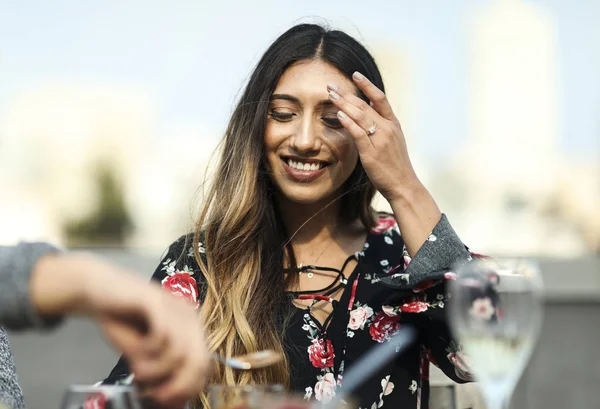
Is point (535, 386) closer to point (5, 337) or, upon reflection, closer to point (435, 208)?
point (435, 208)

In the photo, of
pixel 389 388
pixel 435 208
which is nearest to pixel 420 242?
pixel 435 208

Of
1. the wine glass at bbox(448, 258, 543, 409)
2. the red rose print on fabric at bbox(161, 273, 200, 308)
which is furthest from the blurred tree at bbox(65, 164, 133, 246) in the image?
the wine glass at bbox(448, 258, 543, 409)

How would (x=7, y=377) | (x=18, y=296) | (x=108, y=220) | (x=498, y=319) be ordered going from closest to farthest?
(x=18, y=296), (x=498, y=319), (x=7, y=377), (x=108, y=220)

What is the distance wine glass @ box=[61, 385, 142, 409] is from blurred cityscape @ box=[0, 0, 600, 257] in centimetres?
327

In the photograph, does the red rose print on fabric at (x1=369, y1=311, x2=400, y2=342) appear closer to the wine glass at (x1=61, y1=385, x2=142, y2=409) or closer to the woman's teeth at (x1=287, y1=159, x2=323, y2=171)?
the woman's teeth at (x1=287, y1=159, x2=323, y2=171)

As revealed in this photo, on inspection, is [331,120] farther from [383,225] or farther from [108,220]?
[108,220]

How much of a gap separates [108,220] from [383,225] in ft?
7.46

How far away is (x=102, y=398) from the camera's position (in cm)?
86

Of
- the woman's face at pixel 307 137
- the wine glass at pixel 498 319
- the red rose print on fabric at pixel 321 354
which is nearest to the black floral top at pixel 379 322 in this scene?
the red rose print on fabric at pixel 321 354

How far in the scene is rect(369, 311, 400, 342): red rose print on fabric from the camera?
193cm

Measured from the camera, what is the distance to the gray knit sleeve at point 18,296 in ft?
2.79

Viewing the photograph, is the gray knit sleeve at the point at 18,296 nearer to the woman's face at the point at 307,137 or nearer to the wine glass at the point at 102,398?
the wine glass at the point at 102,398

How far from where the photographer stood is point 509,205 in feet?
14.1

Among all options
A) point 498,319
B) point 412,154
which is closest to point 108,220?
point 412,154
